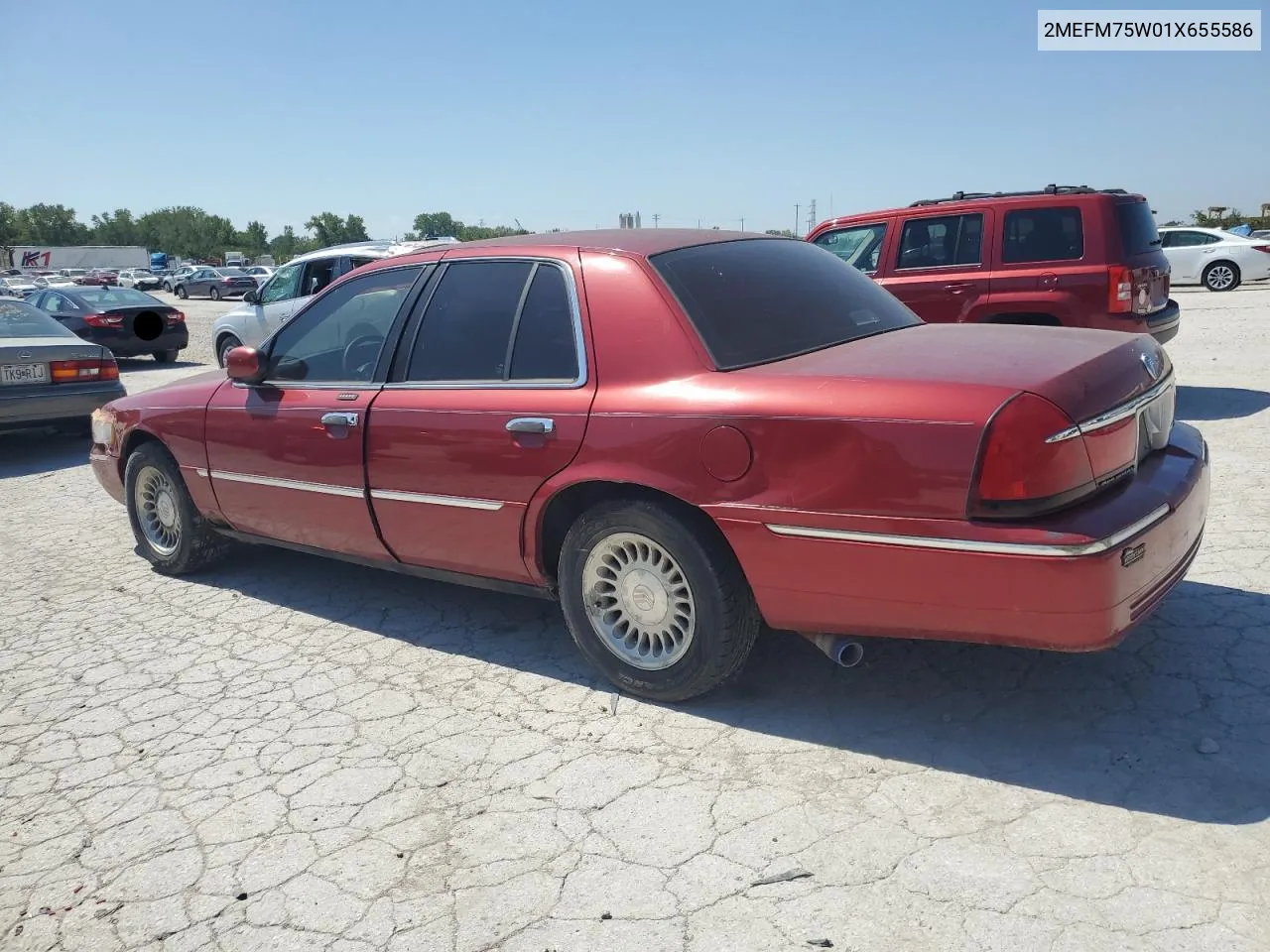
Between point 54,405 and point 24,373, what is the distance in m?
0.36

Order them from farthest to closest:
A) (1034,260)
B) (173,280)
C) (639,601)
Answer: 1. (173,280)
2. (1034,260)
3. (639,601)

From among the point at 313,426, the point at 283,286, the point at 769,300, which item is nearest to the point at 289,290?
the point at 283,286

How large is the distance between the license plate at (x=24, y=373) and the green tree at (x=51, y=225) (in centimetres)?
12756

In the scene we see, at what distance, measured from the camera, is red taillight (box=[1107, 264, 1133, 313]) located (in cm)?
776

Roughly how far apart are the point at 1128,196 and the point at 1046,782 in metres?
6.70

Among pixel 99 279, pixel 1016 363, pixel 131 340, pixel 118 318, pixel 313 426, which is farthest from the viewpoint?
pixel 99 279

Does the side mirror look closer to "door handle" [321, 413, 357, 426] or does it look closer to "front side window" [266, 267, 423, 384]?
"front side window" [266, 267, 423, 384]

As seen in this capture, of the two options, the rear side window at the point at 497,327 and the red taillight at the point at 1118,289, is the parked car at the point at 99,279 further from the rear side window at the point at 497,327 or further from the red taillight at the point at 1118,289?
the rear side window at the point at 497,327

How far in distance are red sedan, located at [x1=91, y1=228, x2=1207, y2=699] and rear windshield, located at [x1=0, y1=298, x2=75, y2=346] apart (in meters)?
5.99

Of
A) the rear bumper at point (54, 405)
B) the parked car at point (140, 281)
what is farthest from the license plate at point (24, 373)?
the parked car at point (140, 281)

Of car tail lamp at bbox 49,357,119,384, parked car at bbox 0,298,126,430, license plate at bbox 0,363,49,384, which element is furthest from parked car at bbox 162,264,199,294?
license plate at bbox 0,363,49,384

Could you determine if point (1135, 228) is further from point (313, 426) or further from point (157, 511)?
point (157, 511)

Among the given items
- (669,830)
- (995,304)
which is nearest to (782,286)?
(669,830)

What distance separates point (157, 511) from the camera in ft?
18.2
